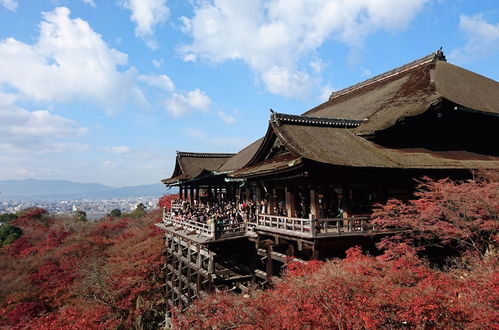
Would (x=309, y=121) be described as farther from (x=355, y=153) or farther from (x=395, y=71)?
(x=395, y=71)

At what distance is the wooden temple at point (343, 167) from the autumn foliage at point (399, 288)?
130 cm

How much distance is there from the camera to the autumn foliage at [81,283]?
69.0 feet

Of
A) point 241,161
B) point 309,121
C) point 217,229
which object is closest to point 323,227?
point 217,229

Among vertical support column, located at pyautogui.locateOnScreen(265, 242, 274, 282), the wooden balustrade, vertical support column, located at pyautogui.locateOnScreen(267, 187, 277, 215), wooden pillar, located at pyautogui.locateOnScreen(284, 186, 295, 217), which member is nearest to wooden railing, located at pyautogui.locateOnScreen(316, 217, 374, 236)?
the wooden balustrade

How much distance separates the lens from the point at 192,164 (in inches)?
1203

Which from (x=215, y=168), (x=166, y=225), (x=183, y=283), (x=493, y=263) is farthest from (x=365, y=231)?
(x=215, y=168)

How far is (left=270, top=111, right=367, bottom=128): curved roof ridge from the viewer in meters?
15.8

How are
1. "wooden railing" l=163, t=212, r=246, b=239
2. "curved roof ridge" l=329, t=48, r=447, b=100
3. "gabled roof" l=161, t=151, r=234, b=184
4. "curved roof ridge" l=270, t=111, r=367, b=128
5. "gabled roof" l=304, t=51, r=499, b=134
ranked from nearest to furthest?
"curved roof ridge" l=270, t=111, r=367, b=128 < "wooden railing" l=163, t=212, r=246, b=239 < "gabled roof" l=304, t=51, r=499, b=134 < "curved roof ridge" l=329, t=48, r=447, b=100 < "gabled roof" l=161, t=151, r=234, b=184

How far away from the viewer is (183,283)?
2400 cm

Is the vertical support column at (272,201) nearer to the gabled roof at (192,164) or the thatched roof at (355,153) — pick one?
the thatched roof at (355,153)

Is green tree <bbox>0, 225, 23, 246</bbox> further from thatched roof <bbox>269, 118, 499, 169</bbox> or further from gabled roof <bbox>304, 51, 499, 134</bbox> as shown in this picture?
thatched roof <bbox>269, 118, 499, 169</bbox>

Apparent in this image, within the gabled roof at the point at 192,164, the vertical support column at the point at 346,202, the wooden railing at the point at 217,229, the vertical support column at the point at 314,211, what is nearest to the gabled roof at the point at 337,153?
the vertical support column at the point at 346,202

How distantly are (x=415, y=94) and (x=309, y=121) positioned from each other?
665 centimetres

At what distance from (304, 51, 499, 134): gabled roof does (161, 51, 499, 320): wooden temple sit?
0.11 meters
